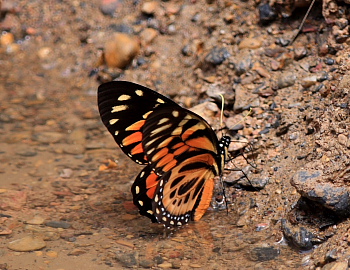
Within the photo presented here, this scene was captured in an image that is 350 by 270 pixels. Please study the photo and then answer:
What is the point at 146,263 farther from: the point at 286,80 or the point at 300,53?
the point at 300,53

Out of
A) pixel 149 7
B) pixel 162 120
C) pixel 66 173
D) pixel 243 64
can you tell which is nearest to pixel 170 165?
pixel 162 120

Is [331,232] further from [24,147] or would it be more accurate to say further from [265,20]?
[24,147]

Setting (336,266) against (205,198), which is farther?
(205,198)

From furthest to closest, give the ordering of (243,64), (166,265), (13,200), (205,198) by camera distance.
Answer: (243,64) < (13,200) < (205,198) < (166,265)

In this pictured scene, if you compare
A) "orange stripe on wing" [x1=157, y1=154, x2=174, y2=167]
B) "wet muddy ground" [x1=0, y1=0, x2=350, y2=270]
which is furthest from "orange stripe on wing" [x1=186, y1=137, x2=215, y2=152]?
"wet muddy ground" [x1=0, y1=0, x2=350, y2=270]

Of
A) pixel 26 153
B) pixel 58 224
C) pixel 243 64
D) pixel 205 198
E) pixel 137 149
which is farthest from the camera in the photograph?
pixel 26 153

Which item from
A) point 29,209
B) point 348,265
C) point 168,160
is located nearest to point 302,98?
point 168,160

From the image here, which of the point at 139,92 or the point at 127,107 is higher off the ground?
the point at 139,92
